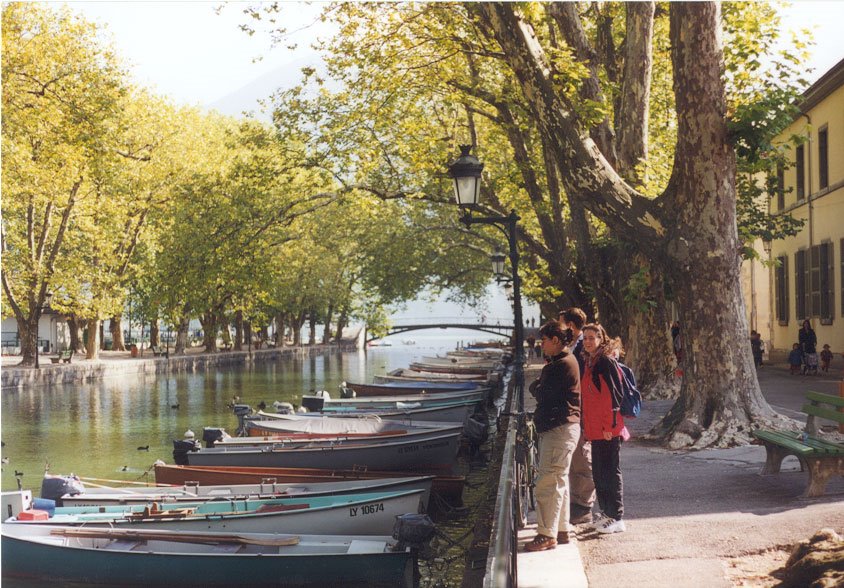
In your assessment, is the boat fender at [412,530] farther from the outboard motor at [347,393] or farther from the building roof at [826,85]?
the building roof at [826,85]

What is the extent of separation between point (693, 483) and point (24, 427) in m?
22.4

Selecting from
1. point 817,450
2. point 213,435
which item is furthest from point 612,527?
point 213,435

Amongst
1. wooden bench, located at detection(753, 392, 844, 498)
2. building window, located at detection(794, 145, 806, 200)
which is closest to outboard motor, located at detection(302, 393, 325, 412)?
wooden bench, located at detection(753, 392, 844, 498)

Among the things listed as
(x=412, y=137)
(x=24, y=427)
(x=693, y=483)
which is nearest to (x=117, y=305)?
(x=24, y=427)

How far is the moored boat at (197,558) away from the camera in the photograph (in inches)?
434

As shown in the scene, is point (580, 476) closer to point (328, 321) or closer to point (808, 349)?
point (808, 349)

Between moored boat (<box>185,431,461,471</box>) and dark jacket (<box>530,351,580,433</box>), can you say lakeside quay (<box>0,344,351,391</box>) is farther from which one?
dark jacket (<box>530,351,580,433</box>)

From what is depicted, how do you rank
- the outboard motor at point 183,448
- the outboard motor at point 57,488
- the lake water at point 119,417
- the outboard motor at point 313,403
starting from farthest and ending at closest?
1. the outboard motor at point 313,403
2. the lake water at point 119,417
3. the outboard motor at point 183,448
4. the outboard motor at point 57,488

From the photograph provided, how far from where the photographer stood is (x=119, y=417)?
3100 centimetres

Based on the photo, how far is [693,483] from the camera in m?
10.6

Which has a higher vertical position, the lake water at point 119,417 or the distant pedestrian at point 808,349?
the distant pedestrian at point 808,349

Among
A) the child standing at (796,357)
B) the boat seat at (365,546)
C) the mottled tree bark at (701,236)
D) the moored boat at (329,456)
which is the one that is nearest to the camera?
the boat seat at (365,546)

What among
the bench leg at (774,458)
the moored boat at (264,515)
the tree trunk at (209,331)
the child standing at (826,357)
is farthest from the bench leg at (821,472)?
the tree trunk at (209,331)

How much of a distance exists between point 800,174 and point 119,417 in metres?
23.2
